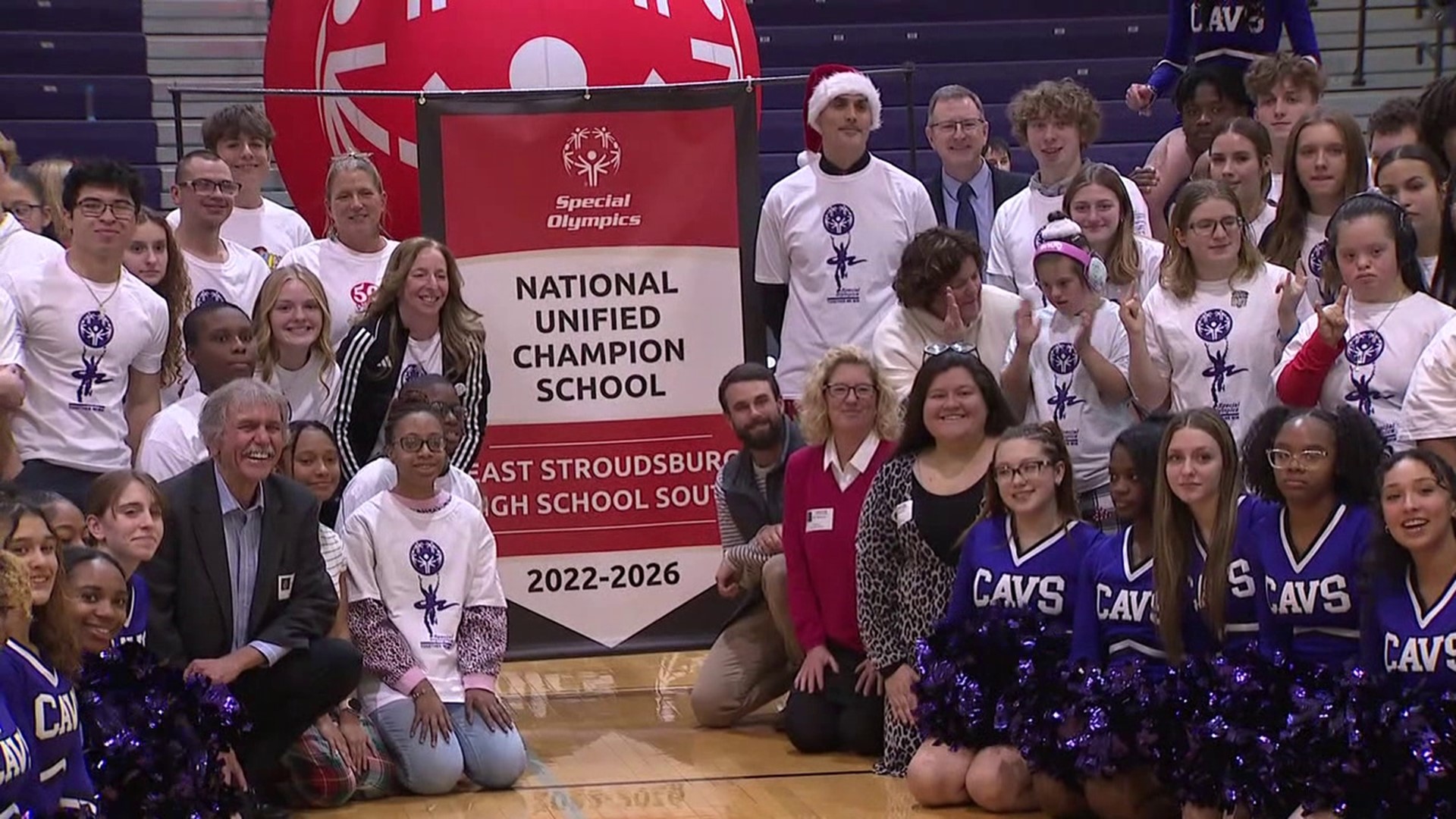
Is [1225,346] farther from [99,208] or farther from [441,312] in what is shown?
[99,208]

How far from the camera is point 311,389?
6.17 meters

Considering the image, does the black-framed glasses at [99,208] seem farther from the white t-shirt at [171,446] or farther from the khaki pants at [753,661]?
the khaki pants at [753,661]

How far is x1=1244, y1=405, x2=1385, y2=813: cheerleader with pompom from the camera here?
4.70 m

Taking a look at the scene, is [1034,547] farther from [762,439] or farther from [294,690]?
[294,690]

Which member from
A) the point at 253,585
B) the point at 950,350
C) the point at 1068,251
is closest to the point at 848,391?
the point at 950,350

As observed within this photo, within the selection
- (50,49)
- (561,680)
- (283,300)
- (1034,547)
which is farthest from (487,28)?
(50,49)

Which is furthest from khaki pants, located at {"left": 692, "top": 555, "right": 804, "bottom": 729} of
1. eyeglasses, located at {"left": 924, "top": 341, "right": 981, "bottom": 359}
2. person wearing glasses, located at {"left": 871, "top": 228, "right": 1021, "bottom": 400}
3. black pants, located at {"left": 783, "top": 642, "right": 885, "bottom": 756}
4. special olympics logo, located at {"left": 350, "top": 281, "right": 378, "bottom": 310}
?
special olympics logo, located at {"left": 350, "top": 281, "right": 378, "bottom": 310}

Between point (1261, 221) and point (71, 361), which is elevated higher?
point (1261, 221)

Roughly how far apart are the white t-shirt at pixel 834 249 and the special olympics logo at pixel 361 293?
1.26 m

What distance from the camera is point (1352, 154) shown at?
19.2 ft

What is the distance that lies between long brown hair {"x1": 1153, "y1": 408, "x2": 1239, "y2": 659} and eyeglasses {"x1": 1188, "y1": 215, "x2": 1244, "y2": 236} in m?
0.84

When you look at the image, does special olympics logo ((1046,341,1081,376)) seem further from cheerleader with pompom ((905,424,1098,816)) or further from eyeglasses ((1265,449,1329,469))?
eyeglasses ((1265,449,1329,469))

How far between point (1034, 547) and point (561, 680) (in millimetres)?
2393

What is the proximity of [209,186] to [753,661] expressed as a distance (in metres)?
2.22
